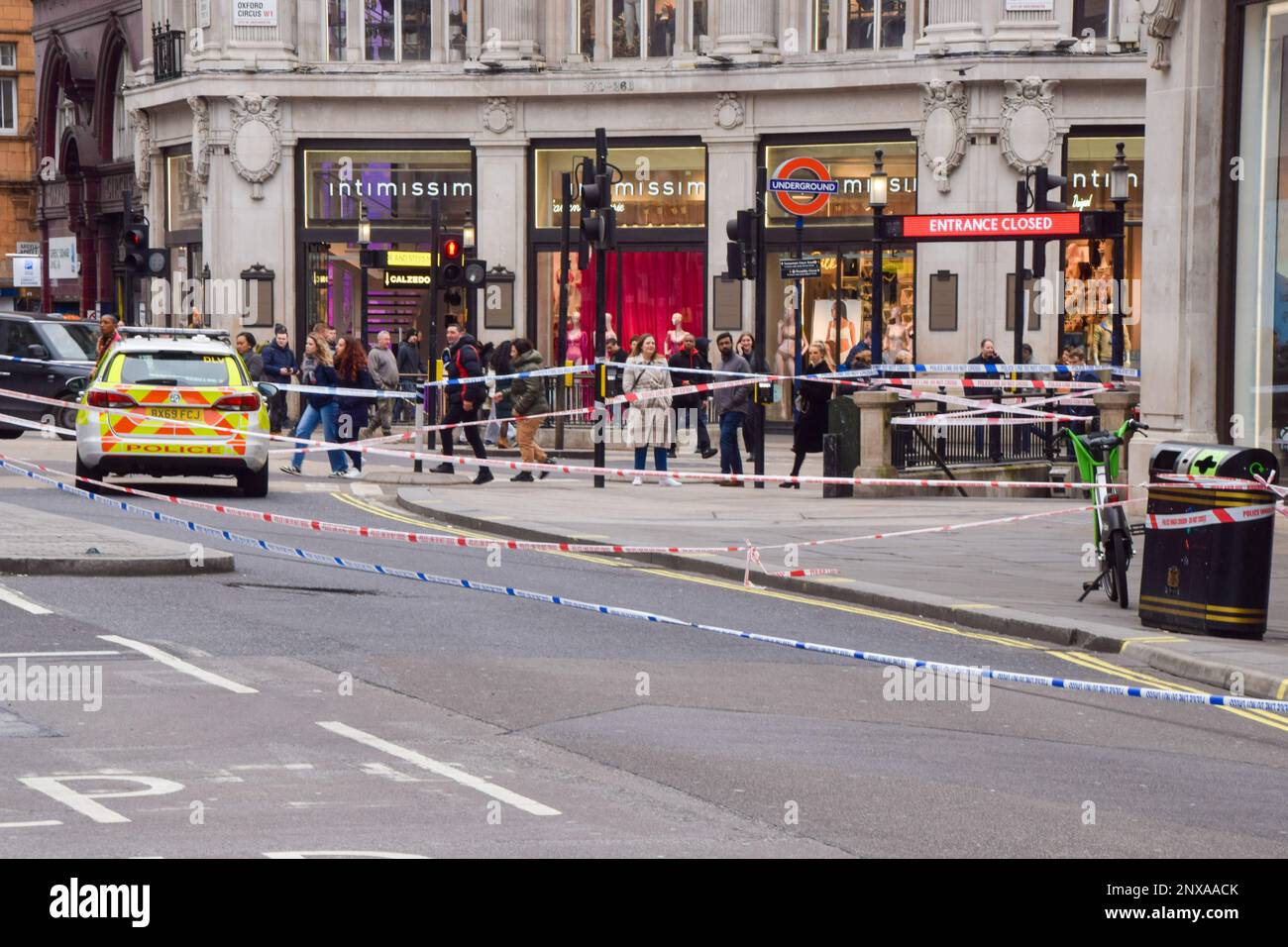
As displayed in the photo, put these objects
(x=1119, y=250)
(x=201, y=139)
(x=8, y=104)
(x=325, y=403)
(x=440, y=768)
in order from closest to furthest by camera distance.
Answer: (x=440, y=768) < (x=325, y=403) < (x=1119, y=250) < (x=201, y=139) < (x=8, y=104)

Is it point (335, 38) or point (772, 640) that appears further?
point (335, 38)

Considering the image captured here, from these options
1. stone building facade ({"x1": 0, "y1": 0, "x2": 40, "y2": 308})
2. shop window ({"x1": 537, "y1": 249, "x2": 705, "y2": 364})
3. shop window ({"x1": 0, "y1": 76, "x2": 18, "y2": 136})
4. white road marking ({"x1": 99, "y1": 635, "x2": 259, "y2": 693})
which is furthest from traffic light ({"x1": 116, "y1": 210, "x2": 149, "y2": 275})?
shop window ({"x1": 0, "y1": 76, "x2": 18, "y2": 136})

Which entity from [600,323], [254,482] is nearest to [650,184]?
[600,323]

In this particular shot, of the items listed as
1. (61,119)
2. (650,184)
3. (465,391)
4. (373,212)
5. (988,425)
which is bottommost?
(988,425)

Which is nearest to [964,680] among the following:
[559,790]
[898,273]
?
[559,790]

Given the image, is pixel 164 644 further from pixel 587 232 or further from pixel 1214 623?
pixel 587 232

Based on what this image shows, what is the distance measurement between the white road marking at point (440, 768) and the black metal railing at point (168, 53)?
122 ft

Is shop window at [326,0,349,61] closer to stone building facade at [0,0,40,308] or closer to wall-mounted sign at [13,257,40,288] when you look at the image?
wall-mounted sign at [13,257,40,288]

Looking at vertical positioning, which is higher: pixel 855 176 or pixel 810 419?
pixel 855 176

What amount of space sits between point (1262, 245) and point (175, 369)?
1054 cm

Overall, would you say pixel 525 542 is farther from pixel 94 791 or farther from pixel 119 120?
pixel 119 120

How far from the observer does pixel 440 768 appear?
8.52 m

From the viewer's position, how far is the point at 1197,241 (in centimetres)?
1952

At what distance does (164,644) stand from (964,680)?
4.45 meters
